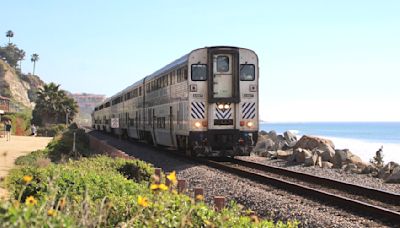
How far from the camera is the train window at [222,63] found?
62.6ft

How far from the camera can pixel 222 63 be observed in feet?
62.7

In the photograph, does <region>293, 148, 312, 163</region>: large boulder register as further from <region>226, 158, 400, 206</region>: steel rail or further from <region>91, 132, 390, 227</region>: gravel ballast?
<region>91, 132, 390, 227</region>: gravel ballast

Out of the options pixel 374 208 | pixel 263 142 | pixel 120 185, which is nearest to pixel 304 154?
pixel 263 142

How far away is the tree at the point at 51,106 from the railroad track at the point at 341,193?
65.5 meters

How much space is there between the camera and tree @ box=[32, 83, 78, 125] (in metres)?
79.1

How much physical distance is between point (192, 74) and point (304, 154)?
5447 millimetres

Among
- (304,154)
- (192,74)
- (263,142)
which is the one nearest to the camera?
(192,74)

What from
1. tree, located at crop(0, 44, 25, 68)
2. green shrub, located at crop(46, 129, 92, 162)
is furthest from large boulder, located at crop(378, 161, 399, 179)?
tree, located at crop(0, 44, 25, 68)

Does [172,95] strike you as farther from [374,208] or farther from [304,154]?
[374,208]

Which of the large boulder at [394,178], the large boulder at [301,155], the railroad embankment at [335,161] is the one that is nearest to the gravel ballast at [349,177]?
the large boulder at [394,178]

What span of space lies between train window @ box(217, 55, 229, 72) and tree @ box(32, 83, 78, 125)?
204ft

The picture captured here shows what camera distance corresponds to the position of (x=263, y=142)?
2908cm

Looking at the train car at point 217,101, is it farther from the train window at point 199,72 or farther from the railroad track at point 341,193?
the railroad track at point 341,193

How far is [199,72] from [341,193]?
772 cm
